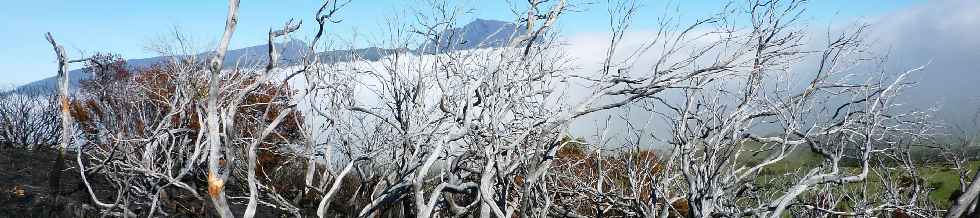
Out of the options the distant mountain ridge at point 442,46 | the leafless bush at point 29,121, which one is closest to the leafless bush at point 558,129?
the distant mountain ridge at point 442,46

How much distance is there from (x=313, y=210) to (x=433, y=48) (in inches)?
202

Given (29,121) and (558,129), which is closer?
(558,129)

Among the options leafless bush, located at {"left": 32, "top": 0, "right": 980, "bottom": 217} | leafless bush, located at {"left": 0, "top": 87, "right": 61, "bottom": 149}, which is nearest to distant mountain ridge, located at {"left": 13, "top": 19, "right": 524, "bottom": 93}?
leafless bush, located at {"left": 32, "top": 0, "right": 980, "bottom": 217}

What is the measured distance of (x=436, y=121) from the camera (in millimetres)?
9164

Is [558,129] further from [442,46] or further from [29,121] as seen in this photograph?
[29,121]

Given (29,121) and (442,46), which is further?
(29,121)

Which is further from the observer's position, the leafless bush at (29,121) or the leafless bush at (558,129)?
the leafless bush at (29,121)

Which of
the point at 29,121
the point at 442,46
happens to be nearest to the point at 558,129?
the point at 442,46

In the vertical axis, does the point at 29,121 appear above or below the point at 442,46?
below

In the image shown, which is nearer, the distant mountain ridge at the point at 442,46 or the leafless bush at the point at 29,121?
the distant mountain ridge at the point at 442,46

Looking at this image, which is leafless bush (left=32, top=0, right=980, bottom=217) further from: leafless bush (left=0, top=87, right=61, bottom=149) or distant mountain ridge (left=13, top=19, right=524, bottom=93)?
leafless bush (left=0, top=87, right=61, bottom=149)

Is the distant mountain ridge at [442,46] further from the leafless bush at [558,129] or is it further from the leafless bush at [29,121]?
the leafless bush at [29,121]

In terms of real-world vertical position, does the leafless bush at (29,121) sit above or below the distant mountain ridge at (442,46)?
below

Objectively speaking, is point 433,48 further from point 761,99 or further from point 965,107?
point 965,107
